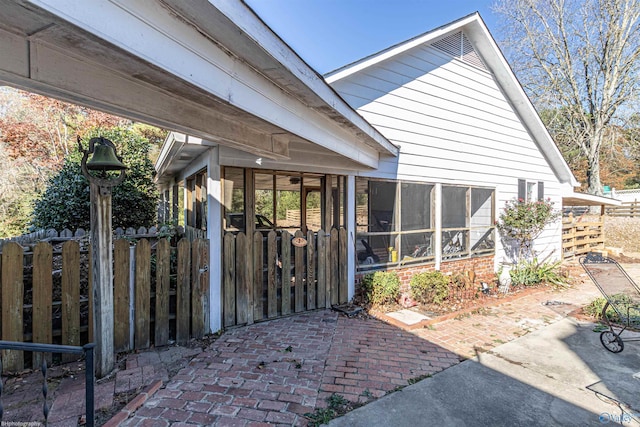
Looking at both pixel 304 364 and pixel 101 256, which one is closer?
pixel 101 256

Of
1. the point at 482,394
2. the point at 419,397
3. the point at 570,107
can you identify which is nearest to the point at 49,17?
the point at 419,397

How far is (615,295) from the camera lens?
476 cm

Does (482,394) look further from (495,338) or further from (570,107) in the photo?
(570,107)

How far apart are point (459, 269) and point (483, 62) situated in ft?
18.0

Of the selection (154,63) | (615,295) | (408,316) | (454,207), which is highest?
(154,63)

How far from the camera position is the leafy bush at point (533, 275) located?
8.22 metres

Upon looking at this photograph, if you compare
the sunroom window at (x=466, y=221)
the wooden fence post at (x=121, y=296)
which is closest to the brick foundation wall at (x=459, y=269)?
the sunroom window at (x=466, y=221)

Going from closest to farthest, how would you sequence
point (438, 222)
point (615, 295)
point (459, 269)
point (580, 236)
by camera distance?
point (615, 295), point (438, 222), point (459, 269), point (580, 236)

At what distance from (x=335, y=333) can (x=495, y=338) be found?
7.78 feet

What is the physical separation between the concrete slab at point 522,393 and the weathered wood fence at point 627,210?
15433 millimetres

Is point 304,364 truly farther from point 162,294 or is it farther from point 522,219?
point 522,219

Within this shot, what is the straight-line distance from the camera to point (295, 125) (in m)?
3.37

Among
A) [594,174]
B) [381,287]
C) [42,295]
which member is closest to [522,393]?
[381,287]

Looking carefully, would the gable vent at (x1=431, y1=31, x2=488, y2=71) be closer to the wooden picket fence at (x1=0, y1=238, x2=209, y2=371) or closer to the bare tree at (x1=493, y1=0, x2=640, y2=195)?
the wooden picket fence at (x1=0, y1=238, x2=209, y2=371)
